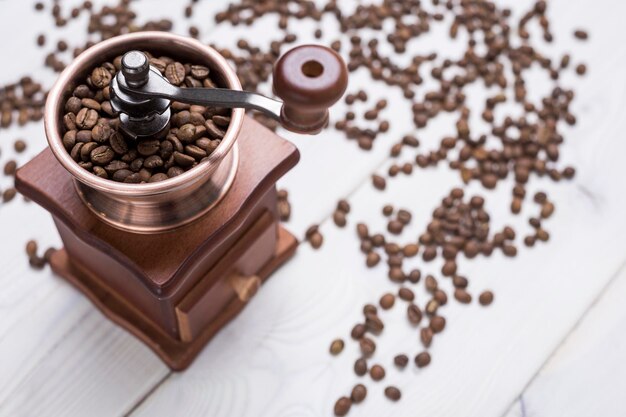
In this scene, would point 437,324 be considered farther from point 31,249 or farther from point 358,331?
point 31,249

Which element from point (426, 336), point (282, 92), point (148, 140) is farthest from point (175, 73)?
point (426, 336)

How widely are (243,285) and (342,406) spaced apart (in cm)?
24

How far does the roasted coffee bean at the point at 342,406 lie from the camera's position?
115cm

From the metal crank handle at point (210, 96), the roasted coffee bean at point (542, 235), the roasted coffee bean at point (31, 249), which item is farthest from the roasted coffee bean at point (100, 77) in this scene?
the roasted coffee bean at point (542, 235)

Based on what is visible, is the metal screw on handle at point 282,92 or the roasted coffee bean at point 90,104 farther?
the roasted coffee bean at point 90,104

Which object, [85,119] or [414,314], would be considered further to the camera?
[414,314]

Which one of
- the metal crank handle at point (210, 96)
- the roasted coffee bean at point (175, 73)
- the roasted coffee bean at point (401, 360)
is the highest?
the metal crank handle at point (210, 96)

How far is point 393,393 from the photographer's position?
117 centimetres

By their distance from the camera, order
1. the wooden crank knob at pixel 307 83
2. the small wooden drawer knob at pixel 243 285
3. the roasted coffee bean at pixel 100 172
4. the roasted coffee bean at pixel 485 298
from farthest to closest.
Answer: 1. the roasted coffee bean at pixel 485 298
2. the small wooden drawer knob at pixel 243 285
3. the roasted coffee bean at pixel 100 172
4. the wooden crank knob at pixel 307 83

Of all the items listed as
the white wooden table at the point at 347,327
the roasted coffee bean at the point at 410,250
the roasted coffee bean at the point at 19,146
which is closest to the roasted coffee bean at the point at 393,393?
the white wooden table at the point at 347,327

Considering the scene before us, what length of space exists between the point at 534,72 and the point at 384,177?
0.38m

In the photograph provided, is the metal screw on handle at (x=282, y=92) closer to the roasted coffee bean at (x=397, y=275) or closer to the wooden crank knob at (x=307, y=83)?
the wooden crank knob at (x=307, y=83)

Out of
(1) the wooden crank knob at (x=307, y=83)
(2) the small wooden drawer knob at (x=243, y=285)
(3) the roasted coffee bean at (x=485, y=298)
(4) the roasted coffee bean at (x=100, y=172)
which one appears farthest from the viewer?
(3) the roasted coffee bean at (x=485, y=298)

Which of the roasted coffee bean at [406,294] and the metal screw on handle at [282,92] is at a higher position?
the metal screw on handle at [282,92]
